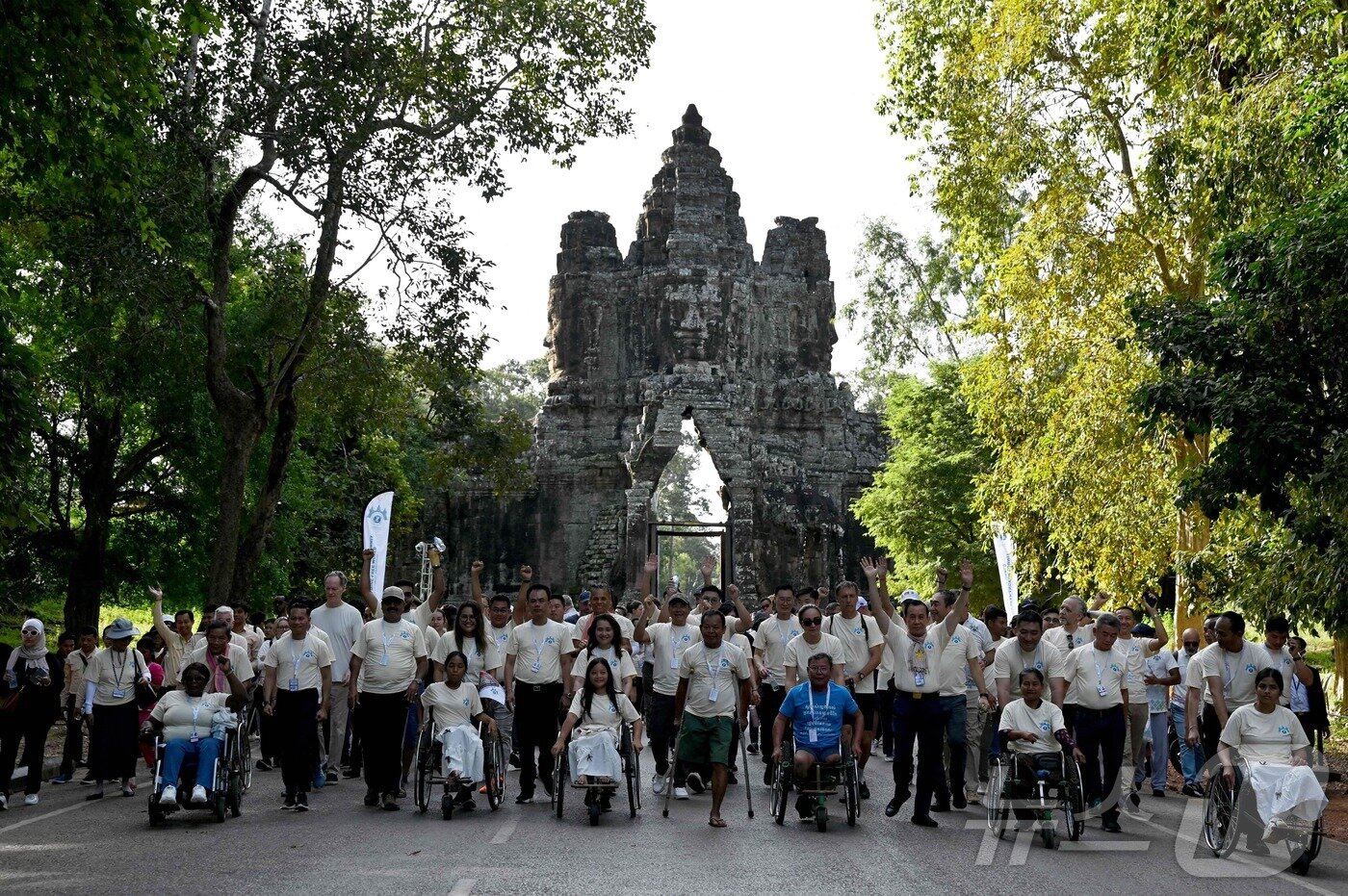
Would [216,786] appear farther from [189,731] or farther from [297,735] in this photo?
[297,735]

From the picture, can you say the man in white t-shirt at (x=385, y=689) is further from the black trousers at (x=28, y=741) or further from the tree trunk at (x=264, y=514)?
the tree trunk at (x=264, y=514)

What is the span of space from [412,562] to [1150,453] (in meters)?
27.3

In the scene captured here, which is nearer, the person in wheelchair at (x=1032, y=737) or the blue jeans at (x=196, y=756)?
the person in wheelchair at (x=1032, y=737)

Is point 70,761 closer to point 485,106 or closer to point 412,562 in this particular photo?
point 485,106

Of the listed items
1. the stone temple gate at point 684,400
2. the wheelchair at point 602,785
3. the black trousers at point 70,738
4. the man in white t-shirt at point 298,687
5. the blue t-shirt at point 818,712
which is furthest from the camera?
the stone temple gate at point 684,400

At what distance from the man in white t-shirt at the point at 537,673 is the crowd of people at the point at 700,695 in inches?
0.8

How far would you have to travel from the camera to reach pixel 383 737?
39.3 feet

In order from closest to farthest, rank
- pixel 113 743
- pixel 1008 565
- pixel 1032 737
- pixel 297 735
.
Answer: pixel 1032 737
pixel 297 735
pixel 113 743
pixel 1008 565

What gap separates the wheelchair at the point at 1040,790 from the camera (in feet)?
33.6

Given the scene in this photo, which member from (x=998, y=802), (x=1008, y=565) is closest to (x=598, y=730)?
(x=998, y=802)

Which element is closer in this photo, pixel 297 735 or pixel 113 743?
pixel 297 735

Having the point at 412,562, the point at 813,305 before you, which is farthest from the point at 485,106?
the point at 813,305

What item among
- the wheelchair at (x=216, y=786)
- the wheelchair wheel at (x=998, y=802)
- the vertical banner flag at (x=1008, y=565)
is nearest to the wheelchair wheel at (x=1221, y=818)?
the wheelchair wheel at (x=998, y=802)

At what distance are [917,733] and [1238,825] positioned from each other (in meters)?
2.83
